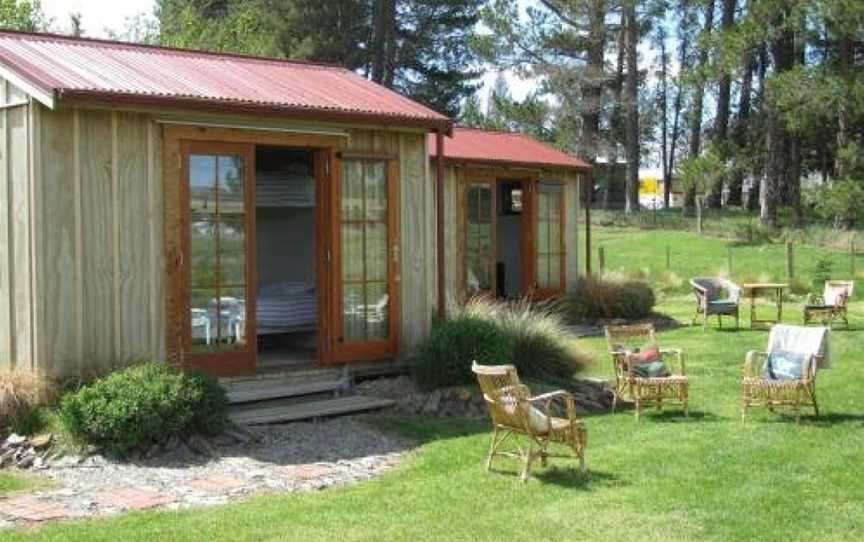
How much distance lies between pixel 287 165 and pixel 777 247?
2047cm

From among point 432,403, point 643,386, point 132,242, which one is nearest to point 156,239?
point 132,242

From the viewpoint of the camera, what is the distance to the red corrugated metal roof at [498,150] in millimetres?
16203

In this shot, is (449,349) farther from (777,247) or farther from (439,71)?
(439,71)

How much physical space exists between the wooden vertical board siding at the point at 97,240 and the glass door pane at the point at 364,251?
2382 millimetres

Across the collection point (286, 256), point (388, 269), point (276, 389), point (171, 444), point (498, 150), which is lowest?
point (171, 444)

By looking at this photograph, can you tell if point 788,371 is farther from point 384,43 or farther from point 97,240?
point 384,43

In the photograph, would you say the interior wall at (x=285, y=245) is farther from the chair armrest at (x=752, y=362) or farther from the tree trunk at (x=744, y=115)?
the tree trunk at (x=744, y=115)

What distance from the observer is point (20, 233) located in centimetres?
884

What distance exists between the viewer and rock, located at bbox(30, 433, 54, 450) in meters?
8.04

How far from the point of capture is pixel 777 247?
1173 inches

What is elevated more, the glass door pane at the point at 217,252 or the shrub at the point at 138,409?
the glass door pane at the point at 217,252

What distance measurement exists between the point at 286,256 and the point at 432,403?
3.96 meters

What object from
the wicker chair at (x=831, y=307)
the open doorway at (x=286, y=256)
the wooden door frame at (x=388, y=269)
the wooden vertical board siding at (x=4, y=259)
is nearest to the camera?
the wooden vertical board siding at (x=4, y=259)

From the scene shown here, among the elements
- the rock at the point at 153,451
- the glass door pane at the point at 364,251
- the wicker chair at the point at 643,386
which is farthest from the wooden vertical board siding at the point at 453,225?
the rock at the point at 153,451
